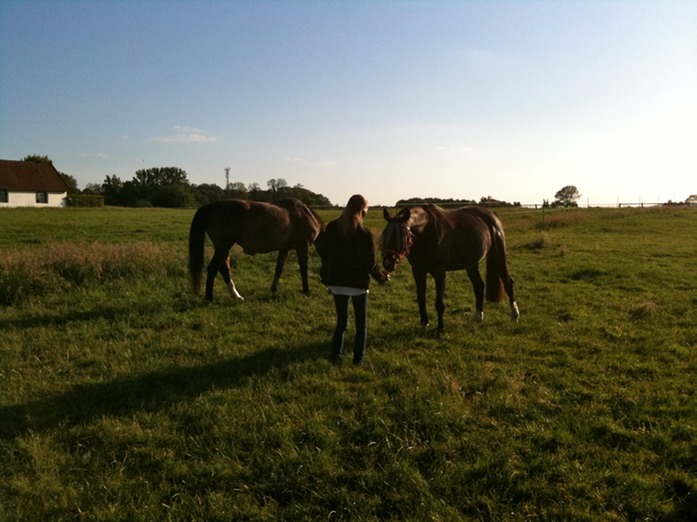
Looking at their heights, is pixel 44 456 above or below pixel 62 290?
below

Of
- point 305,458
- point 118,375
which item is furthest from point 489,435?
point 118,375

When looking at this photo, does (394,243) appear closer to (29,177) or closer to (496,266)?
(496,266)

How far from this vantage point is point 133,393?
461 cm

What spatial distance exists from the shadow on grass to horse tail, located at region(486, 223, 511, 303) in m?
3.65

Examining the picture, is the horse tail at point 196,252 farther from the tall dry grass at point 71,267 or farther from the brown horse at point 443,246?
the brown horse at point 443,246

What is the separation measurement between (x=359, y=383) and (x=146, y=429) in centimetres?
203

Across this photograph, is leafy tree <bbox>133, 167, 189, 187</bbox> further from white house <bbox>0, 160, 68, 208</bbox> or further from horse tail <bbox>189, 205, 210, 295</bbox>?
horse tail <bbox>189, 205, 210, 295</bbox>

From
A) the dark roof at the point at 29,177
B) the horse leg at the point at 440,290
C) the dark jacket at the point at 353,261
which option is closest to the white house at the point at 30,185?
the dark roof at the point at 29,177

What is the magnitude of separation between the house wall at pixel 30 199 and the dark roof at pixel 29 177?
610mm

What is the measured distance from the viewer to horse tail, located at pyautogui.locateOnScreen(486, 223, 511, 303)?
25.5 feet

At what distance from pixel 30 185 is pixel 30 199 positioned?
4.99 ft

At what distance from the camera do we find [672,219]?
2872 cm

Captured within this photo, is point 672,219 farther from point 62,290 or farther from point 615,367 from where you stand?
point 62,290

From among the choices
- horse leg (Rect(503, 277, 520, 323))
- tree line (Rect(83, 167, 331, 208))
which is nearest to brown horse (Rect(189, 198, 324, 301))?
horse leg (Rect(503, 277, 520, 323))
